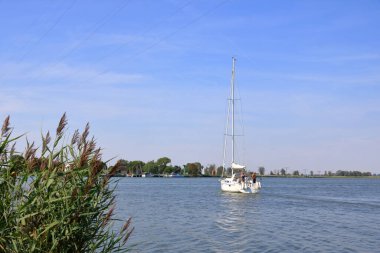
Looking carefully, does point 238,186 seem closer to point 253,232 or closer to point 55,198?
point 253,232

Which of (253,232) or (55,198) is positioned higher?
(55,198)

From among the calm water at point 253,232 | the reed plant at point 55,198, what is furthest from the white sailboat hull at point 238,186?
the reed plant at point 55,198

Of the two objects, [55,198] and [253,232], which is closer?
[55,198]

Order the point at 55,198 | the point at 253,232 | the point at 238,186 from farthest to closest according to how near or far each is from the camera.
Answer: the point at 238,186 → the point at 253,232 → the point at 55,198

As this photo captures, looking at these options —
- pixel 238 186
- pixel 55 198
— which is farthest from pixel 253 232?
pixel 238 186

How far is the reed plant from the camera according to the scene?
238 inches

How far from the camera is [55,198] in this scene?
242 inches

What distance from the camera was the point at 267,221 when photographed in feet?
110

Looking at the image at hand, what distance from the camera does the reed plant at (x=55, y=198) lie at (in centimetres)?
605

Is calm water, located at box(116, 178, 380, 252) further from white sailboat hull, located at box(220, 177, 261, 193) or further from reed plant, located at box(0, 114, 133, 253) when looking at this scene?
white sailboat hull, located at box(220, 177, 261, 193)

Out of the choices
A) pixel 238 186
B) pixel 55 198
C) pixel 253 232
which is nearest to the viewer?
pixel 55 198

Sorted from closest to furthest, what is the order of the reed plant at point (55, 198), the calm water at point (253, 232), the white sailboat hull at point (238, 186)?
1. the reed plant at point (55, 198)
2. the calm water at point (253, 232)
3. the white sailboat hull at point (238, 186)

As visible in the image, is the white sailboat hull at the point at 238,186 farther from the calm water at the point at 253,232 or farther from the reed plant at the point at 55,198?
the reed plant at the point at 55,198

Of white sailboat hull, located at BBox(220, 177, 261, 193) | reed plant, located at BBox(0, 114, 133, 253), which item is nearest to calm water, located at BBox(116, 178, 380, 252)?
reed plant, located at BBox(0, 114, 133, 253)
